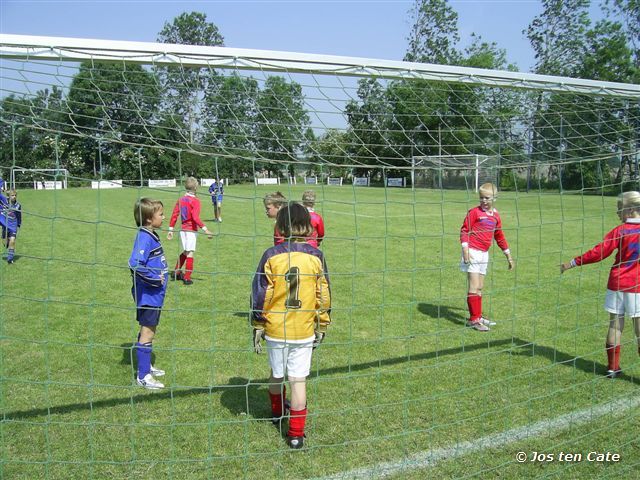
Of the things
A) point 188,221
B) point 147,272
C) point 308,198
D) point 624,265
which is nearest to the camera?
point 147,272

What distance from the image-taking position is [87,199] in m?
24.0

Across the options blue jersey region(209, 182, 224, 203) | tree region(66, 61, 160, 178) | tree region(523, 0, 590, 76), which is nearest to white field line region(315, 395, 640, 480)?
blue jersey region(209, 182, 224, 203)

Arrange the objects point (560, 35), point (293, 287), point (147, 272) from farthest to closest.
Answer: point (560, 35) → point (147, 272) → point (293, 287)

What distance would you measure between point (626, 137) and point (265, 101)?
4.19 metres

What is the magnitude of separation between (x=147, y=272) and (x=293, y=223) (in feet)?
4.63

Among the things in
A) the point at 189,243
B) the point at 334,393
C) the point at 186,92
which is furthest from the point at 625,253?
the point at 189,243

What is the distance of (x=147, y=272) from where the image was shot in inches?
148

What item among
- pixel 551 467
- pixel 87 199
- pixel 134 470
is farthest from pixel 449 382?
pixel 87 199

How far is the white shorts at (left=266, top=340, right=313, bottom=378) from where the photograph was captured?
3.05 m

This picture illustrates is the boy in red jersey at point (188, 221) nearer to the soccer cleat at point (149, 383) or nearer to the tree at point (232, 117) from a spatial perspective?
the tree at point (232, 117)

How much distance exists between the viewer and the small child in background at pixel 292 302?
2971 millimetres

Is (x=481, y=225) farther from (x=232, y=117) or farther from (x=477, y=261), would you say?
(x=232, y=117)


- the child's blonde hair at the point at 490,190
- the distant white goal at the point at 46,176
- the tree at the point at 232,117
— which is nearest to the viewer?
the distant white goal at the point at 46,176

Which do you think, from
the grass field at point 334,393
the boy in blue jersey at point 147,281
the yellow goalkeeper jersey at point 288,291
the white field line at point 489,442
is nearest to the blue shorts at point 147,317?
the boy in blue jersey at point 147,281
